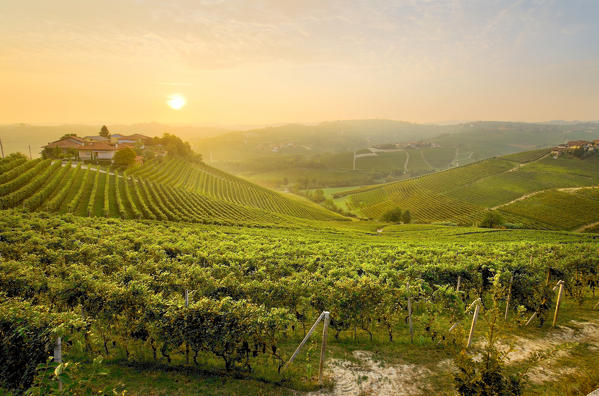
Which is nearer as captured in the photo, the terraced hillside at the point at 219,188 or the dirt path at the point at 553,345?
the dirt path at the point at 553,345

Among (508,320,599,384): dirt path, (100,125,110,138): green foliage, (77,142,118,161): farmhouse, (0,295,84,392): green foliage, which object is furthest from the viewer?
(100,125,110,138): green foliage

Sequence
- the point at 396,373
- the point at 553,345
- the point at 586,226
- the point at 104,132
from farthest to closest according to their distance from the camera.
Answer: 1. the point at 104,132
2. the point at 586,226
3. the point at 553,345
4. the point at 396,373

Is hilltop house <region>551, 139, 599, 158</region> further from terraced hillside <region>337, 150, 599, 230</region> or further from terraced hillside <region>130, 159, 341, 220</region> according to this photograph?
terraced hillside <region>130, 159, 341, 220</region>

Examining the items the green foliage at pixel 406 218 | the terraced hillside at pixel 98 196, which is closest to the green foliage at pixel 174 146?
the terraced hillside at pixel 98 196

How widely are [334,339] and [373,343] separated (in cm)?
172

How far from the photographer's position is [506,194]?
10362 centimetres

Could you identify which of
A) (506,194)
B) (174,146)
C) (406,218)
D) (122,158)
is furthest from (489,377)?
(174,146)

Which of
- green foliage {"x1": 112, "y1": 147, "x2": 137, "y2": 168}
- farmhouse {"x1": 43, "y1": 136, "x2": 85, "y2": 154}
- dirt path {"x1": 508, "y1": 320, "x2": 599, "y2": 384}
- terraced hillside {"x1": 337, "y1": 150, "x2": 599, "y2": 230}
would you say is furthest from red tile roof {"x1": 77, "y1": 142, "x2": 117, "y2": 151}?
dirt path {"x1": 508, "y1": 320, "x2": 599, "y2": 384}

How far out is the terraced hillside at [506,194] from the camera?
8094 cm

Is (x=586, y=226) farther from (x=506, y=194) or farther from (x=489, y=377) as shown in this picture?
(x=489, y=377)

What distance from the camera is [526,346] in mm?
11148

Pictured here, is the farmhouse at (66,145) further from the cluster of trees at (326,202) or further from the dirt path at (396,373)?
the dirt path at (396,373)

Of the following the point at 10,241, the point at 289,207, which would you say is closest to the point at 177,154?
the point at 289,207

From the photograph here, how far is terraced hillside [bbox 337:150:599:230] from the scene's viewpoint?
80.9 metres
